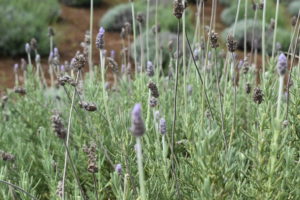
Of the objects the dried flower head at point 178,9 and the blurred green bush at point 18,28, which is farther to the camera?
the blurred green bush at point 18,28

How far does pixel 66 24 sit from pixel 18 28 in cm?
203

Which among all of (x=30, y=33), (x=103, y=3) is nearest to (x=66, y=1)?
(x=103, y=3)

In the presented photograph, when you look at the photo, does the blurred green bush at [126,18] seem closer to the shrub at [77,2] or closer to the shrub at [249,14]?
the shrub at [249,14]

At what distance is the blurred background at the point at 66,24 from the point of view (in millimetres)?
6523

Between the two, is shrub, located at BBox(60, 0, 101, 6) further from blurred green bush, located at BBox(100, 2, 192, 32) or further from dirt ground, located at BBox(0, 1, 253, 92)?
blurred green bush, located at BBox(100, 2, 192, 32)

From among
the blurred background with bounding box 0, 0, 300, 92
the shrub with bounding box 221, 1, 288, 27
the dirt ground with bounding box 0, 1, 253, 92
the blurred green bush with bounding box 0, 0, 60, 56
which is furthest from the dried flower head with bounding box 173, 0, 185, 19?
the shrub with bounding box 221, 1, 288, 27

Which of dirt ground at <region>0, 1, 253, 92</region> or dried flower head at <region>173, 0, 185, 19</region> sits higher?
dried flower head at <region>173, 0, 185, 19</region>

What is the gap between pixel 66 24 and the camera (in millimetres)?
8500

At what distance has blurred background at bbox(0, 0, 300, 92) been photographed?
652 centimetres

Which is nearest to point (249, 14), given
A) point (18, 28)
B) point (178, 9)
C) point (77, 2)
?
point (77, 2)

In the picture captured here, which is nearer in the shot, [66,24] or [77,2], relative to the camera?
[66,24]

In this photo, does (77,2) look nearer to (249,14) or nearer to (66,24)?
(66,24)

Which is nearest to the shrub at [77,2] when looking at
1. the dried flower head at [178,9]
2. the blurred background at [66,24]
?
the blurred background at [66,24]

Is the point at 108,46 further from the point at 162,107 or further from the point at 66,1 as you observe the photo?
the point at 162,107
